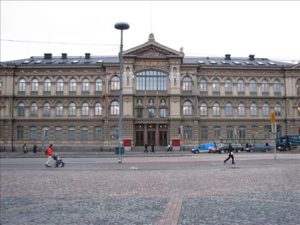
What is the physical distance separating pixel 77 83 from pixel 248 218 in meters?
66.1

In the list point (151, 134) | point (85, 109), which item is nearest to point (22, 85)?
point (85, 109)

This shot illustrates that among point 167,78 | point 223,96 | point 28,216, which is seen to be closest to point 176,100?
point 167,78

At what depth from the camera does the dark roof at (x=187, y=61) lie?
7275cm

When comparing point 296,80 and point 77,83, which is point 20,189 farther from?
point 296,80

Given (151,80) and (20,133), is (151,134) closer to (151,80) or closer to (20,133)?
(151,80)

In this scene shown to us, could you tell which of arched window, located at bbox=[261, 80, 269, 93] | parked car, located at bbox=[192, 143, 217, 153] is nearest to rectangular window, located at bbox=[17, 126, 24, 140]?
parked car, located at bbox=[192, 143, 217, 153]

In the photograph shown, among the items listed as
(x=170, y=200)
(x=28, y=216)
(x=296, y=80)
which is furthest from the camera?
(x=296, y=80)

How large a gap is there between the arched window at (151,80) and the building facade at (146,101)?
19 centimetres

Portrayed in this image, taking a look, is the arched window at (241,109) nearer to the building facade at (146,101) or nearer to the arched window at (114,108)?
the building facade at (146,101)

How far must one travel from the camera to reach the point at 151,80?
234ft

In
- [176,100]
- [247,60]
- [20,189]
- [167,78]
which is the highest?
[247,60]

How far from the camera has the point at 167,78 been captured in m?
71.1

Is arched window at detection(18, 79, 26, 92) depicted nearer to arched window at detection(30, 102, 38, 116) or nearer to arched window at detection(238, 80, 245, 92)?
arched window at detection(30, 102, 38, 116)

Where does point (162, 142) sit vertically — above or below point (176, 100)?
below
